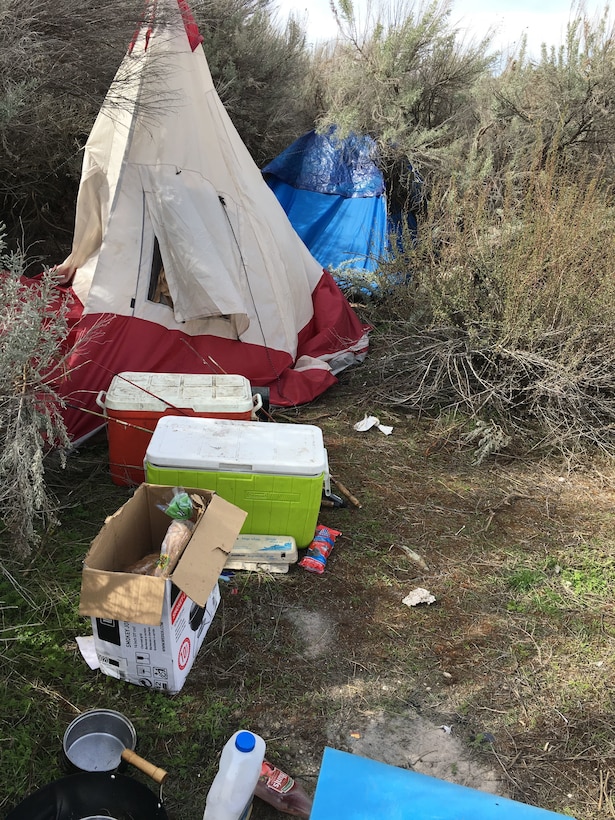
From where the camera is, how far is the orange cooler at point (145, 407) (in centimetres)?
302

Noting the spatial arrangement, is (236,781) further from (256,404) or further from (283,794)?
(256,404)

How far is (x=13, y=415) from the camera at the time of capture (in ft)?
7.77

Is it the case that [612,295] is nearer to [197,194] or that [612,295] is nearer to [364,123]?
[197,194]

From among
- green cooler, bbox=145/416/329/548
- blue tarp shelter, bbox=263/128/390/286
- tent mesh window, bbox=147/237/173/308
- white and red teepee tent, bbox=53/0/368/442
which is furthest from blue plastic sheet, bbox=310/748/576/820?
blue tarp shelter, bbox=263/128/390/286

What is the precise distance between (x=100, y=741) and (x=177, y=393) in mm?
1694

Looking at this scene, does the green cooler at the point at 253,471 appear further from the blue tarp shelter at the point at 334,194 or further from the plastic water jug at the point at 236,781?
the blue tarp shelter at the point at 334,194

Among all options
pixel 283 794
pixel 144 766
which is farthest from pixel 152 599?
pixel 283 794

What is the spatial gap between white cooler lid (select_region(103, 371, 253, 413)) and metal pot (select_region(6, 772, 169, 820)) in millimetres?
1737

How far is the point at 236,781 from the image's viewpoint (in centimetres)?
163

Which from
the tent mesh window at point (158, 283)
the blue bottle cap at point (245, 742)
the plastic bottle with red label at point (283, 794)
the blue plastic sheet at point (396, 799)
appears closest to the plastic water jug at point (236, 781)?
the blue bottle cap at point (245, 742)

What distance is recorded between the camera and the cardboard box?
1.88 m

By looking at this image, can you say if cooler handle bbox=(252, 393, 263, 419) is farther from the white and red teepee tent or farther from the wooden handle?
the wooden handle

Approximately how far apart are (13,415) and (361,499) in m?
1.77

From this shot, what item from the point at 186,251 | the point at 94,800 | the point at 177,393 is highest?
the point at 186,251
